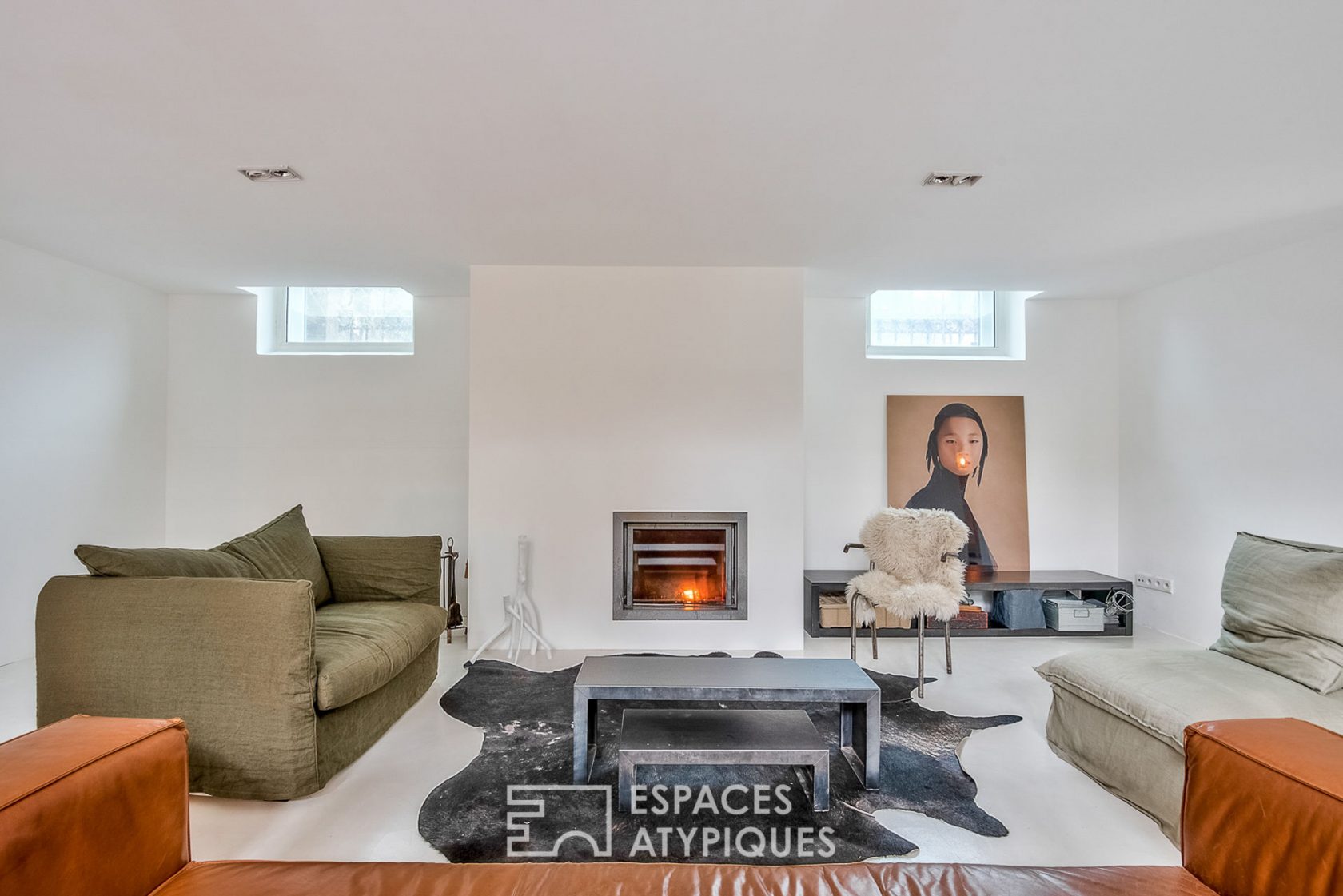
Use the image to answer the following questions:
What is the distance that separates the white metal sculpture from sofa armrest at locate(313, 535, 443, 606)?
75 centimetres

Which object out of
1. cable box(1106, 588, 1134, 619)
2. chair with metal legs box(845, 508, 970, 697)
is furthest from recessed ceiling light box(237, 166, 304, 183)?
cable box(1106, 588, 1134, 619)

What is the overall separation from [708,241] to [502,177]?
1.25 m

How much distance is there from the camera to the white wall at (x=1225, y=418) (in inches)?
135

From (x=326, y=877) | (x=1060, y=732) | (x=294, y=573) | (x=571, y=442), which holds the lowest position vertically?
(x=1060, y=732)

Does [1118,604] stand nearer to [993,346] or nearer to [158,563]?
[993,346]

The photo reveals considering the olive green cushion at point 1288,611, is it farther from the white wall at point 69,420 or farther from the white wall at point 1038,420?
the white wall at point 69,420

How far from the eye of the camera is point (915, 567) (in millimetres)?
3641

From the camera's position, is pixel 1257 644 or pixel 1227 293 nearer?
pixel 1257 644

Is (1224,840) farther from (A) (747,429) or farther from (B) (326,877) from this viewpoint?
(A) (747,429)

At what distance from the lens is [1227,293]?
155 inches

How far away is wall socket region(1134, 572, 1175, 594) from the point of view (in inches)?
176

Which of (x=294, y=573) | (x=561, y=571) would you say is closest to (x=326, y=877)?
(x=294, y=573)

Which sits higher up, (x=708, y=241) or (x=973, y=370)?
(x=708, y=241)

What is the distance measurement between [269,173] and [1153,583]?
19.0 ft
